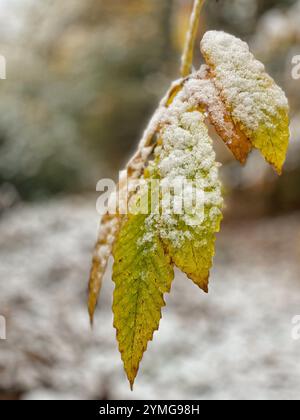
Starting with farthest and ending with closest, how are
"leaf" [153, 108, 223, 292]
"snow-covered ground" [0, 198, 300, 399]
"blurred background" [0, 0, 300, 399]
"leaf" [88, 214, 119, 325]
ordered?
A: "blurred background" [0, 0, 300, 399] → "snow-covered ground" [0, 198, 300, 399] → "leaf" [88, 214, 119, 325] → "leaf" [153, 108, 223, 292]

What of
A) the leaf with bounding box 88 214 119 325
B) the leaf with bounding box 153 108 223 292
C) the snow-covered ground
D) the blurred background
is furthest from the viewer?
the blurred background

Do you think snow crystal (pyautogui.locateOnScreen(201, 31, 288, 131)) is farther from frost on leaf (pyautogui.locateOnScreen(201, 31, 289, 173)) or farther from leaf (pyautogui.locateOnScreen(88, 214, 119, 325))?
leaf (pyautogui.locateOnScreen(88, 214, 119, 325))

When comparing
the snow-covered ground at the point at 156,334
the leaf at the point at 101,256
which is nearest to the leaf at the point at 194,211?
the leaf at the point at 101,256

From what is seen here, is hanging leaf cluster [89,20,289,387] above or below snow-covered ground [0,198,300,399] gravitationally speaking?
below

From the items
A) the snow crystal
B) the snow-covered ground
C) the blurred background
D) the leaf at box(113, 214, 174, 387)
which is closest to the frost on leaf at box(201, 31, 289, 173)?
the snow crystal

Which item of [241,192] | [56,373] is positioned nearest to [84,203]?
[241,192]

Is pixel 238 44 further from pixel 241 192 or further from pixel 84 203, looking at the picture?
pixel 241 192

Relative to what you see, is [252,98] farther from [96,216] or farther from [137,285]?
[96,216]
